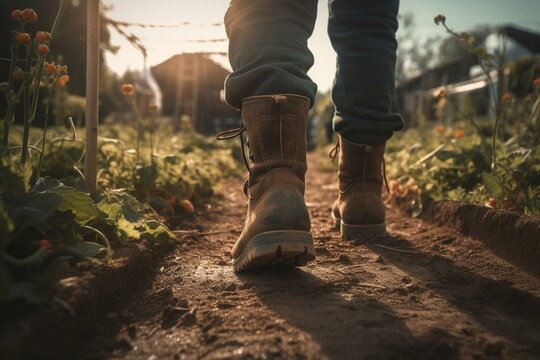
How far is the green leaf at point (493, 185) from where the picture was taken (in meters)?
1.88

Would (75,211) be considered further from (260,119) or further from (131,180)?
(131,180)

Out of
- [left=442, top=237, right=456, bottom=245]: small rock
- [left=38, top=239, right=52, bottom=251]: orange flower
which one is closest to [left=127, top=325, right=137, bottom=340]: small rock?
[left=38, top=239, right=52, bottom=251]: orange flower

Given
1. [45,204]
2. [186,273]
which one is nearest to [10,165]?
[45,204]

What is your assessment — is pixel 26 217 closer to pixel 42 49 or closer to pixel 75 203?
pixel 75 203

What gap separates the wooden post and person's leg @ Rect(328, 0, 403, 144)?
0.94m

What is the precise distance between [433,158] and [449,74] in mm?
29996

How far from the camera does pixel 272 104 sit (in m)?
1.39

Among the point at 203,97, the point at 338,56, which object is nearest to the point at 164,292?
the point at 338,56

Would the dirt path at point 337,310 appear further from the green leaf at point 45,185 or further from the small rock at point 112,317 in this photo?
the green leaf at point 45,185

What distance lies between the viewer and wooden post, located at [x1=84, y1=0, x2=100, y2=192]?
155cm

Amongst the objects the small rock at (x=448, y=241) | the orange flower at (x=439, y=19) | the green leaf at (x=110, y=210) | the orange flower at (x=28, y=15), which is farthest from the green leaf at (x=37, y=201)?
the orange flower at (x=439, y=19)

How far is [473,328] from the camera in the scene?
97 centimetres

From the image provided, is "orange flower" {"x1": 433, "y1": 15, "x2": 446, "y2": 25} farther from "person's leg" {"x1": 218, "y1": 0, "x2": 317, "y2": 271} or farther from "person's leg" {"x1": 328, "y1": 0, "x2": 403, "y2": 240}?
"person's leg" {"x1": 218, "y1": 0, "x2": 317, "y2": 271}

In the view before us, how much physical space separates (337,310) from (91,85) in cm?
115
